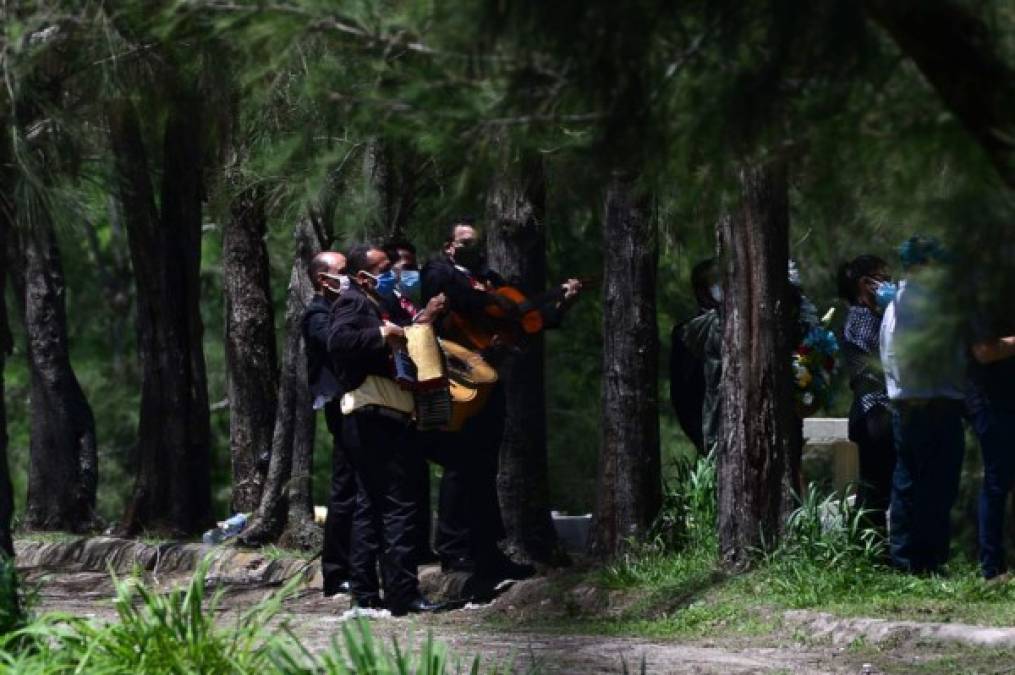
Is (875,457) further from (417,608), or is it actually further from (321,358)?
(321,358)

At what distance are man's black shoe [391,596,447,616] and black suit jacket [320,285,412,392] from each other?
1.21 m

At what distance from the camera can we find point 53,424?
18.7 m

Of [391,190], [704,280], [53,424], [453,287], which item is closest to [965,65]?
[453,287]

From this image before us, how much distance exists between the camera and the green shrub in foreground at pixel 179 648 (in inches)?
289

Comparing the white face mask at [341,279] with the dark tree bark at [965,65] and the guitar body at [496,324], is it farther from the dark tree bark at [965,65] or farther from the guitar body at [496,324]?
the dark tree bark at [965,65]

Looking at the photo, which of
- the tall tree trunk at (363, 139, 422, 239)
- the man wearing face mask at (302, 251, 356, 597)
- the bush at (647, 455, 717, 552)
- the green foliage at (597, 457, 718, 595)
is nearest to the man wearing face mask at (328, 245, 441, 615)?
the man wearing face mask at (302, 251, 356, 597)

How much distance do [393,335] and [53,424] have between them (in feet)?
26.3

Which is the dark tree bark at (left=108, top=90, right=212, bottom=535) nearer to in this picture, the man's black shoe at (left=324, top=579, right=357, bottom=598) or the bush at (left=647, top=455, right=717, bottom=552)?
the man's black shoe at (left=324, top=579, right=357, bottom=598)

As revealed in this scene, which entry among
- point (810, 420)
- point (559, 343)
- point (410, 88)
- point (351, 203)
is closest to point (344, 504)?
point (351, 203)

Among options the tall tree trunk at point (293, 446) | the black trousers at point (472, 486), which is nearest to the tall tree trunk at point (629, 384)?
the black trousers at point (472, 486)

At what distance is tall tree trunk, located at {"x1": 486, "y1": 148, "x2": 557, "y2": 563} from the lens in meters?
13.4

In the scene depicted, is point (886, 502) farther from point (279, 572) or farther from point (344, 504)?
point (279, 572)

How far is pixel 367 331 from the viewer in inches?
448

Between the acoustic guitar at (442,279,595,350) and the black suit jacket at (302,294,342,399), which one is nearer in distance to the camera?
the black suit jacket at (302,294,342,399)
